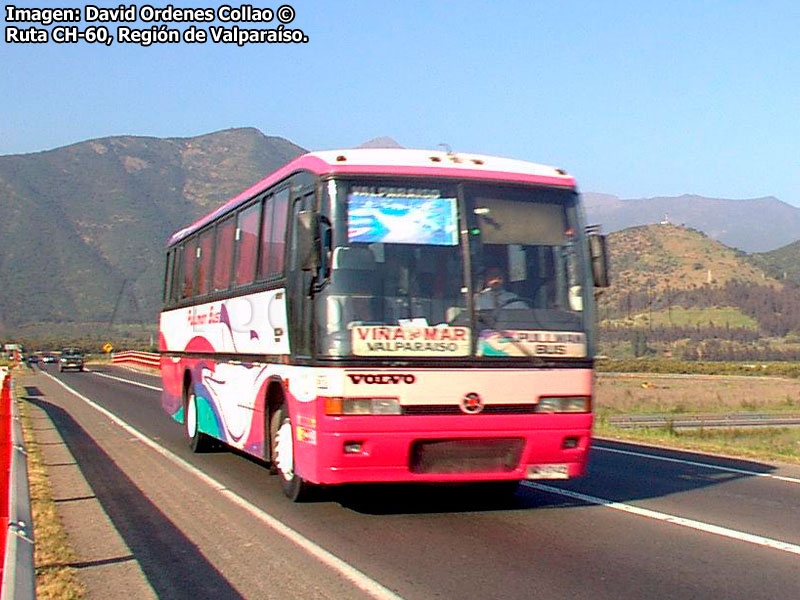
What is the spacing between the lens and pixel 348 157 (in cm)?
986

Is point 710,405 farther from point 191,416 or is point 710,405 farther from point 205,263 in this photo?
point 205,263

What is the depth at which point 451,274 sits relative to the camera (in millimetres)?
9539

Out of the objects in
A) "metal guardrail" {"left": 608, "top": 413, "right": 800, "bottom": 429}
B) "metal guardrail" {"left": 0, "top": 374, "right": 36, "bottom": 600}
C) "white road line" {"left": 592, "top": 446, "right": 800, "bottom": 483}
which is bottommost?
"metal guardrail" {"left": 608, "top": 413, "right": 800, "bottom": 429}

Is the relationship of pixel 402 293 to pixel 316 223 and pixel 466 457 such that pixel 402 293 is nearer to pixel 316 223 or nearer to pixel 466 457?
pixel 316 223

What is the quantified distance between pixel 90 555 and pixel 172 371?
9.74 meters

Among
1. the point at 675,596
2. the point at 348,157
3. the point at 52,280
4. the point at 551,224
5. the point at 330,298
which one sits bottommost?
the point at 675,596

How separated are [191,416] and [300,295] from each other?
22.6 ft

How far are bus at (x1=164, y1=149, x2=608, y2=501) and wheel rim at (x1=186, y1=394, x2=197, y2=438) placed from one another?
221 inches

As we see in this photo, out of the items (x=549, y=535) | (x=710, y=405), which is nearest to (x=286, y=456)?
(x=549, y=535)

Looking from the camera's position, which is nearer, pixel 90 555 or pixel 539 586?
pixel 539 586

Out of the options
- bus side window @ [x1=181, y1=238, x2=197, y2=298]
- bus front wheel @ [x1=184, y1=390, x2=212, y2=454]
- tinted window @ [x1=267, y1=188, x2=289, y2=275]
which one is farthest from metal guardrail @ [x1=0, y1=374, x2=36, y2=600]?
bus side window @ [x1=181, y1=238, x2=197, y2=298]

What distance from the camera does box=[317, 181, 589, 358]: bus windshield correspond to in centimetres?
933

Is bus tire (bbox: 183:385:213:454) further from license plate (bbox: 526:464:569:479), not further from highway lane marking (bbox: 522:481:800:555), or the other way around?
license plate (bbox: 526:464:569:479)

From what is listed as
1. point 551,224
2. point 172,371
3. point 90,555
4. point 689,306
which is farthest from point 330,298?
point 689,306
